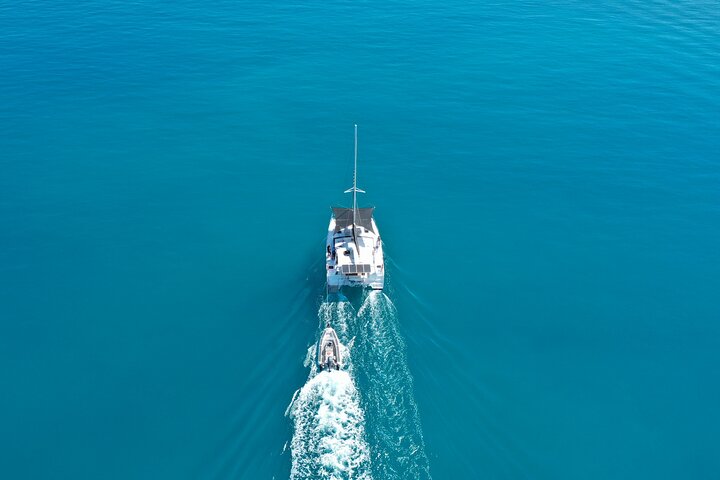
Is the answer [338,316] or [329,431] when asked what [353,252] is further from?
[329,431]

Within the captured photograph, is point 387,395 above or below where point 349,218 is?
below

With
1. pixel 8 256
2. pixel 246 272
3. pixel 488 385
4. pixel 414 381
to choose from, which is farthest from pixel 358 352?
pixel 8 256

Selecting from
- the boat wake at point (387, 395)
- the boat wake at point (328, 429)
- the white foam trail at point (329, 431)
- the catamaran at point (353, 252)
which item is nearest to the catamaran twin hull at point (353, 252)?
the catamaran at point (353, 252)

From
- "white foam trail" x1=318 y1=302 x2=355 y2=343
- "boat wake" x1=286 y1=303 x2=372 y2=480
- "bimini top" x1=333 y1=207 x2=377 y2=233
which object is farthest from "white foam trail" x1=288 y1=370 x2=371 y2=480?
"bimini top" x1=333 y1=207 x2=377 y2=233

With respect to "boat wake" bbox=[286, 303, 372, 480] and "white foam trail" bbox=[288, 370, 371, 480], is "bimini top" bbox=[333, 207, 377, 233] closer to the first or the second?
"boat wake" bbox=[286, 303, 372, 480]

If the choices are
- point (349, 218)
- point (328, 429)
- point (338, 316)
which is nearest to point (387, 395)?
point (328, 429)

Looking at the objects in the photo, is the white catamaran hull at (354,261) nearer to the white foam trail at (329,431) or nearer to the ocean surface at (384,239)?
the ocean surface at (384,239)
